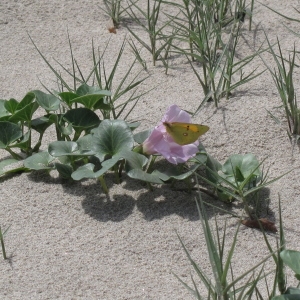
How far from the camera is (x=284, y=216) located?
207 cm

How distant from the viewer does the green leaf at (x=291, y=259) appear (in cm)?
159

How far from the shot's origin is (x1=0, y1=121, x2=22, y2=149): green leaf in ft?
7.32

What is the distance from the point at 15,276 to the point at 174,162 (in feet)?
1.73

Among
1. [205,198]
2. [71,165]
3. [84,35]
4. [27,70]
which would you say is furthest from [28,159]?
[84,35]

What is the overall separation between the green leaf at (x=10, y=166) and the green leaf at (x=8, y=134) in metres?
0.05

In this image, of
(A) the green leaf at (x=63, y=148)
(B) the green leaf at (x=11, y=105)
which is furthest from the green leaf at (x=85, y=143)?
(B) the green leaf at (x=11, y=105)

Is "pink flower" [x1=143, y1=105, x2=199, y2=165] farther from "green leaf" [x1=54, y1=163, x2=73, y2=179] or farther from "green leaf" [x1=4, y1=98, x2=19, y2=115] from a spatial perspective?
"green leaf" [x1=4, y1=98, x2=19, y2=115]

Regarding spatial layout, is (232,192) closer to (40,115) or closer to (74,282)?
(74,282)

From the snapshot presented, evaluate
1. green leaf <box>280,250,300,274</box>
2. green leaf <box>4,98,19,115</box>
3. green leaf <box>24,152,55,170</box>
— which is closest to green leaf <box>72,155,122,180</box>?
green leaf <box>24,152,55,170</box>

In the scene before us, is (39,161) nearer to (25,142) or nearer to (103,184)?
(25,142)

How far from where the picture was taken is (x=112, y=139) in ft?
7.03

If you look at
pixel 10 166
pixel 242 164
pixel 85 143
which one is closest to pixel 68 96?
pixel 85 143

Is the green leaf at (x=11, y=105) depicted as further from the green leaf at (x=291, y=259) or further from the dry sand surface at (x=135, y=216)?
the green leaf at (x=291, y=259)

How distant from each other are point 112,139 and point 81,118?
160 mm
